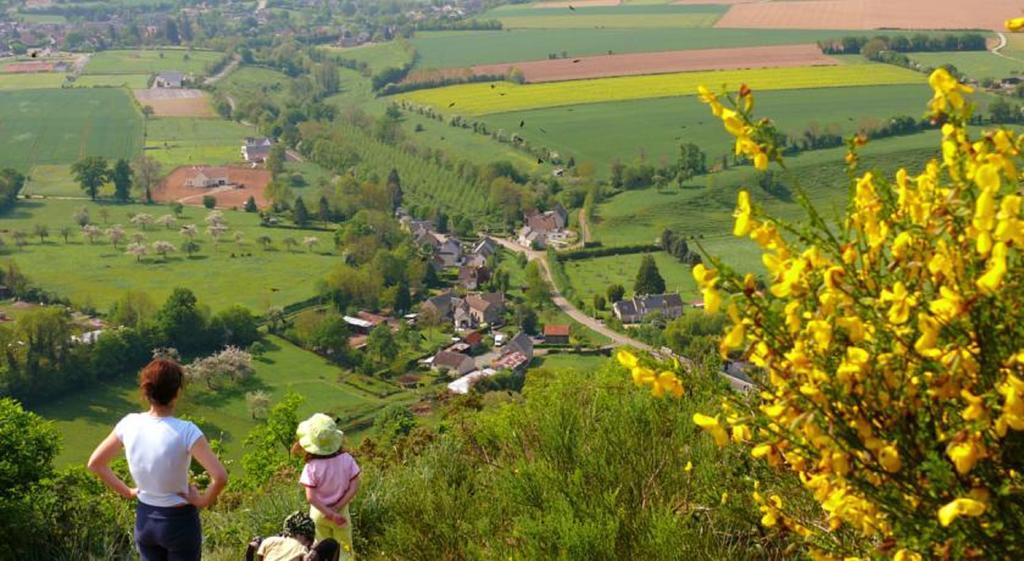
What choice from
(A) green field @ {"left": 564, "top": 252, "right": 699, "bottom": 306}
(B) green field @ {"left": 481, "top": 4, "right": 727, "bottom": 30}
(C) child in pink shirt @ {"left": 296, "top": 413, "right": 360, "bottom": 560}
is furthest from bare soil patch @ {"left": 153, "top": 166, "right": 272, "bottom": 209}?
(C) child in pink shirt @ {"left": 296, "top": 413, "right": 360, "bottom": 560}

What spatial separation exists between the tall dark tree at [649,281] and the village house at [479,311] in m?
6.27

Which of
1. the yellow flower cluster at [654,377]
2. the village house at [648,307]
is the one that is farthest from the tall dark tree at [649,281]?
the yellow flower cluster at [654,377]

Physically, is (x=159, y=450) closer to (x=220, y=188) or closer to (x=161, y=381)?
(x=161, y=381)

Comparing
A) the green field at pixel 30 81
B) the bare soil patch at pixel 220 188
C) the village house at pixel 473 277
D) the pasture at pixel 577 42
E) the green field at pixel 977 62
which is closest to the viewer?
the village house at pixel 473 277

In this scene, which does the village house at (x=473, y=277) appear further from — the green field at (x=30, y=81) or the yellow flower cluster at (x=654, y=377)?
the green field at (x=30, y=81)

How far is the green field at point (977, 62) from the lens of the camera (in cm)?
7356

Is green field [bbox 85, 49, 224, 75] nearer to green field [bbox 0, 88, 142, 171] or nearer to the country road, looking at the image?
green field [bbox 0, 88, 142, 171]

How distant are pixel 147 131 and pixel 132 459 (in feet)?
263

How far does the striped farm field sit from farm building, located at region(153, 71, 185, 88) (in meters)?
23.4

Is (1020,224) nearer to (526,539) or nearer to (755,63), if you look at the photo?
(526,539)

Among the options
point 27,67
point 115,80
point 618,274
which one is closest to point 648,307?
point 618,274

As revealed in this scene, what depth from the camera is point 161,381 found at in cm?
544

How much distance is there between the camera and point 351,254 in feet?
180

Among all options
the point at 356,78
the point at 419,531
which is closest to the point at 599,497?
the point at 419,531
